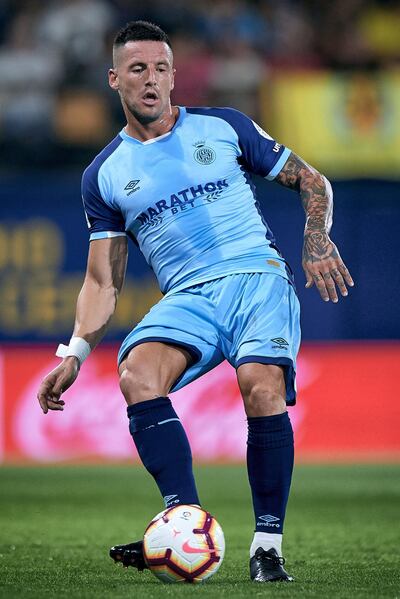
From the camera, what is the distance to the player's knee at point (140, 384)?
16.6 ft

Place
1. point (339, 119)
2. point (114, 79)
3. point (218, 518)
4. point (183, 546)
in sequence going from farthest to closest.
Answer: point (339, 119), point (218, 518), point (114, 79), point (183, 546)

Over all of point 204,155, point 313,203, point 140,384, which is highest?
point 204,155

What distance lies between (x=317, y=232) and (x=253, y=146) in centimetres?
54

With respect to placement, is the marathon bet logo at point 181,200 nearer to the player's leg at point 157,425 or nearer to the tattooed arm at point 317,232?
the tattooed arm at point 317,232

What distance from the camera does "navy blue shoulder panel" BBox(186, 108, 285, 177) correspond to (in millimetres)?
5449

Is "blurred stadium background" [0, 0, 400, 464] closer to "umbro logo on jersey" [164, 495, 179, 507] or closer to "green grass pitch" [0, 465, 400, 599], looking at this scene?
"green grass pitch" [0, 465, 400, 599]

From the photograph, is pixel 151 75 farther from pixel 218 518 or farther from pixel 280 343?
pixel 218 518

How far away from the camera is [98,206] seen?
217 inches

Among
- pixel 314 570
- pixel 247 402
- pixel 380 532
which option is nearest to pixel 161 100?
pixel 247 402

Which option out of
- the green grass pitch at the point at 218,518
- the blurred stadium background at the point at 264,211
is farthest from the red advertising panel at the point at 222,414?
the green grass pitch at the point at 218,518

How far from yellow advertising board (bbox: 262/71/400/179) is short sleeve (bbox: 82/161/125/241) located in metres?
7.44

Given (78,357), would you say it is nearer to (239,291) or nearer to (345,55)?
(239,291)

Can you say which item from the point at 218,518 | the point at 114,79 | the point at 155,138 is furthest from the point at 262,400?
the point at 218,518

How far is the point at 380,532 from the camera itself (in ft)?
23.4
